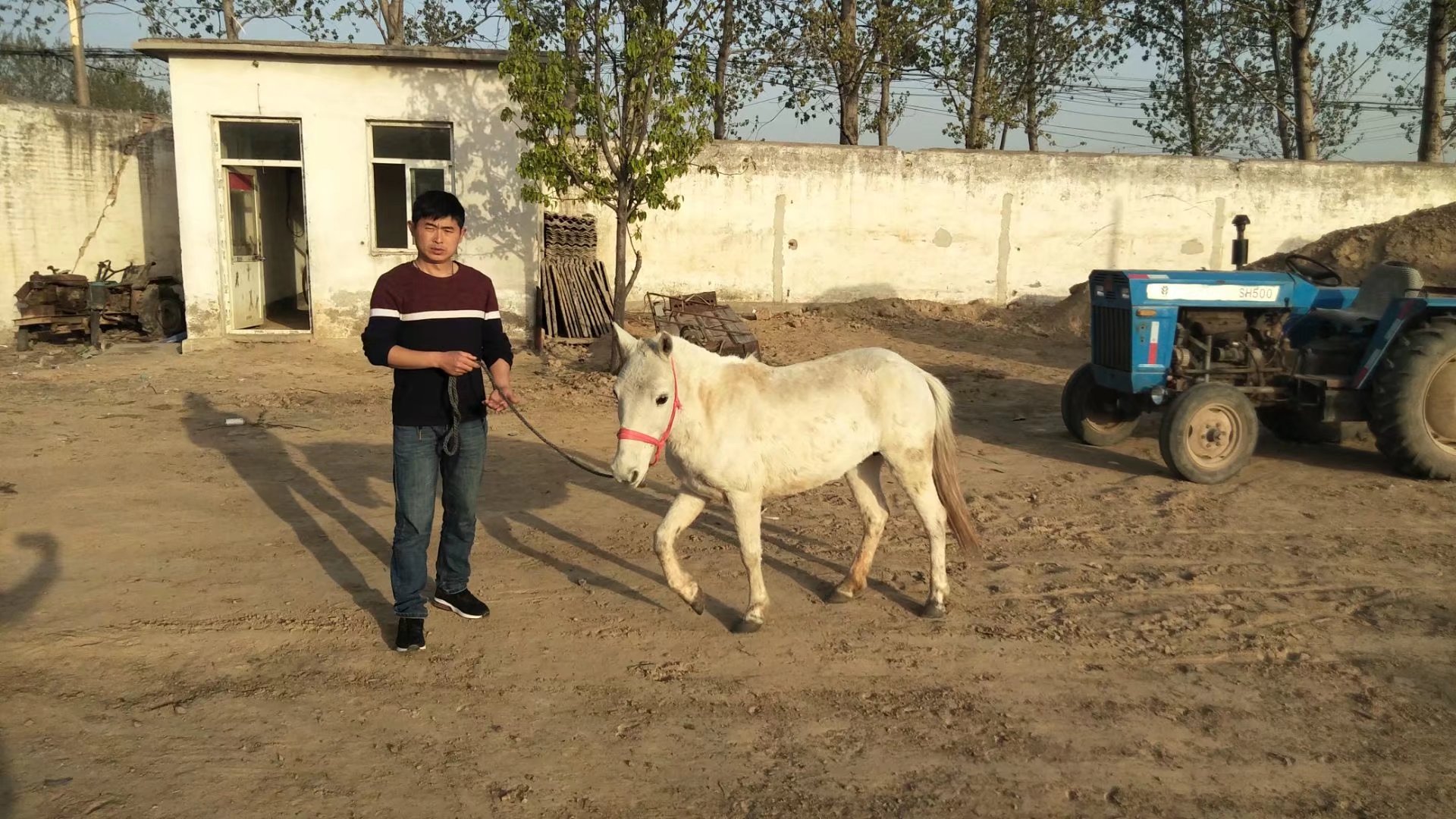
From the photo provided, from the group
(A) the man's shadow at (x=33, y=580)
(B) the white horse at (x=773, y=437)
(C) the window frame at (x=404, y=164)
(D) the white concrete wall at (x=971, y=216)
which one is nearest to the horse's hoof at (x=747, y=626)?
(B) the white horse at (x=773, y=437)

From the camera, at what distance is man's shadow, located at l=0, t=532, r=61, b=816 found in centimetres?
468

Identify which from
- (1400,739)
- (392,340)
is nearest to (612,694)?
(392,340)

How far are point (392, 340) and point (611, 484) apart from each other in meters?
3.42

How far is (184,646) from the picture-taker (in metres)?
4.34

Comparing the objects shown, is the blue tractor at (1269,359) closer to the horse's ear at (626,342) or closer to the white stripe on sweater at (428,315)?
the horse's ear at (626,342)

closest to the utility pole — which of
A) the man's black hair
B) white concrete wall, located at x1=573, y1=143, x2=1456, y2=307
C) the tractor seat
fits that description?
white concrete wall, located at x1=573, y1=143, x2=1456, y2=307

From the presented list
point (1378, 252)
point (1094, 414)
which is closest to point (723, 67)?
point (1378, 252)

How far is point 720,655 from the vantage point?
14.2 feet

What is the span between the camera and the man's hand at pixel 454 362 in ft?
13.4

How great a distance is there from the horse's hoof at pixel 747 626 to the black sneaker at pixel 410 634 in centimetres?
148

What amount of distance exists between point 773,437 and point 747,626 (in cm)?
94

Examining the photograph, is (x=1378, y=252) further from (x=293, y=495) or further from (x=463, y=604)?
(x=293, y=495)

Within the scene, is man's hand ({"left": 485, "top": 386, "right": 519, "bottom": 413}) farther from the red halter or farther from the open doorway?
the open doorway

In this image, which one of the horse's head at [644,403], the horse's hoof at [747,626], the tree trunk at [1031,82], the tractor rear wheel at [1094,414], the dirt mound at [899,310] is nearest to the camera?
the horse's head at [644,403]
